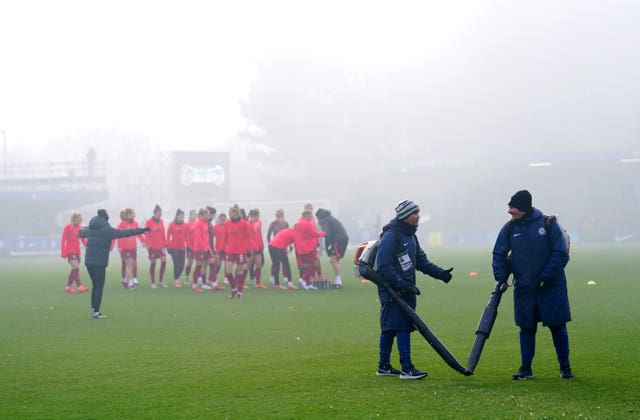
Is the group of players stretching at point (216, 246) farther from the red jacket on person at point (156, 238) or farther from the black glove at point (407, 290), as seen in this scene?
the black glove at point (407, 290)

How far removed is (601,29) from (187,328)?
9043cm

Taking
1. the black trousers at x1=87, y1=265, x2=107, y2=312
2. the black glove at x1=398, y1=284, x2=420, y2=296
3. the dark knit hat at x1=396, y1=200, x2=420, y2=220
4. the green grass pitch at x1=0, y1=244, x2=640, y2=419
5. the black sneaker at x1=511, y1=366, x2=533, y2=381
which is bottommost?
the green grass pitch at x1=0, y1=244, x2=640, y2=419

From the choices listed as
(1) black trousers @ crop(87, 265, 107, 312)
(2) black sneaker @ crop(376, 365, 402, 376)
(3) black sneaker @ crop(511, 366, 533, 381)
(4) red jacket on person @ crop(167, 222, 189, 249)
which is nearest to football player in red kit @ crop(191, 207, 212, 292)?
(4) red jacket on person @ crop(167, 222, 189, 249)

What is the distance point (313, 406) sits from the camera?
766 centimetres

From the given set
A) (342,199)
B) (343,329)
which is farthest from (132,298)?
(342,199)

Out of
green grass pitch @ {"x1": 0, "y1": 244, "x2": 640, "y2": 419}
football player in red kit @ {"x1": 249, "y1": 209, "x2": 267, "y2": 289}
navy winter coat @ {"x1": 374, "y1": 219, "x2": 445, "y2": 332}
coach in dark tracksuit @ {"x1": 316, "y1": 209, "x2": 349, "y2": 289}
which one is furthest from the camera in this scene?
A: football player in red kit @ {"x1": 249, "y1": 209, "x2": 267, "y2": 289}

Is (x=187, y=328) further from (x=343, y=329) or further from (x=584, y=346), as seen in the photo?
(x=584, y=346)

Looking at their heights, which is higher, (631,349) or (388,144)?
(388,144)

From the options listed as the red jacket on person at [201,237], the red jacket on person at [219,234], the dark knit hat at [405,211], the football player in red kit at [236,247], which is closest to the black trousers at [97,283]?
the football player in red kit at [236,247]

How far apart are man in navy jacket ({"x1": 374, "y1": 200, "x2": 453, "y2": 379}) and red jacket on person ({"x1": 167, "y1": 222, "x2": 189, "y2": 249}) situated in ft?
49.8

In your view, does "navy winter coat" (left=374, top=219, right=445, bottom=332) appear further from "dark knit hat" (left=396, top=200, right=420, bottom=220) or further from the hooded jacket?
the hooded jacket

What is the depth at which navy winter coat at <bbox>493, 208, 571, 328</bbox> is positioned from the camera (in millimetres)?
8766

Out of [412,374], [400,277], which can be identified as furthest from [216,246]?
[412,374]

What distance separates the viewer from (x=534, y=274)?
8.90m
